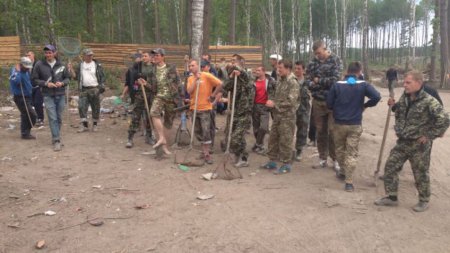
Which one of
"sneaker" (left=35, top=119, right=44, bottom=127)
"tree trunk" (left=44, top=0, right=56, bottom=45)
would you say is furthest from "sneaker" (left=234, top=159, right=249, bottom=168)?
"tree trunk" (left=44, top=0, right=56, bottom=45)

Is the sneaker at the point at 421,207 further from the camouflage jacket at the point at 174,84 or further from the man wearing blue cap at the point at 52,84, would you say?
the man wearing blue cap at the point at 52,84

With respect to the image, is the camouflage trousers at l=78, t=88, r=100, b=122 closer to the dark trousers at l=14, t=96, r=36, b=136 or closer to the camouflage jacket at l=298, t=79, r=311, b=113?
the dark trousers at l=14, t=96, r=36, b=136

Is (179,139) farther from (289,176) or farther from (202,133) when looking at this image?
(289,176)

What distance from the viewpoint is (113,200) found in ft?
18.0

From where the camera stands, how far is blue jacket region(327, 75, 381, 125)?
5.93 m

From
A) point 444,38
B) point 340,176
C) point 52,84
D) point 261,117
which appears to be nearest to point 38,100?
point 52,84

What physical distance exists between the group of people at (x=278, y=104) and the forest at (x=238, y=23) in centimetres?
263

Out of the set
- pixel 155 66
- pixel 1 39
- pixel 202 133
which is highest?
pixel 1 39

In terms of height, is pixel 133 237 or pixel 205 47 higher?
pixel 205 47

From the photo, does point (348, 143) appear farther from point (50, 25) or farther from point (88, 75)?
point (50, 25)

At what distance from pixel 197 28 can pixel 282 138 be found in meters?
4.05

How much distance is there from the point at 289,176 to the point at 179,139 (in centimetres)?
292

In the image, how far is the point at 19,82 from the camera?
8.83 m

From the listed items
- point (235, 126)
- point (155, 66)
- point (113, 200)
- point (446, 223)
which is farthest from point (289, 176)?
point (155, 66)
